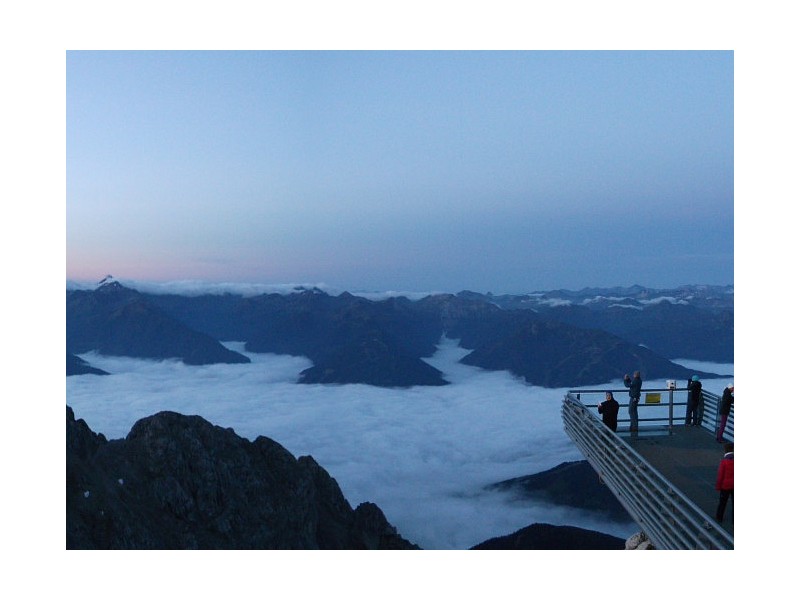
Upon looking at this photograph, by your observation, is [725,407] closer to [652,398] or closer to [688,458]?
[688,458]

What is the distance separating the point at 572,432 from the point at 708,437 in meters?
4.17

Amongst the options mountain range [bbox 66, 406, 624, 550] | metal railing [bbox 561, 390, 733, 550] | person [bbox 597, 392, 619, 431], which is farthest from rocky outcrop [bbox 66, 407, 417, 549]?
person [bbox 597, 392, 619, 431]

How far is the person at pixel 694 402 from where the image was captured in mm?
19109

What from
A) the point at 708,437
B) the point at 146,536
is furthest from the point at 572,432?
the point at 146,536

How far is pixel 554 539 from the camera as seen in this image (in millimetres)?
95500

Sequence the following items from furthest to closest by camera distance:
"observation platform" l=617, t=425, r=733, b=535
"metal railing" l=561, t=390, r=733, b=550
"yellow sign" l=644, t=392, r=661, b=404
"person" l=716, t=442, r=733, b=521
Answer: "yellow sign" l=644, t=392, r=661, b=404 → "observation platform" l=617, t=425, r=733, b=535 → "person" l=716, t=442, r=733, b=521 → "metal railing" l=561, t=390, r=733, b=550

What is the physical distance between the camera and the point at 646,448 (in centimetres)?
1712

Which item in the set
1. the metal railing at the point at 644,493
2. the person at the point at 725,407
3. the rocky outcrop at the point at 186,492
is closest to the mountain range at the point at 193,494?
the rocky outcrop at the point at 186,492

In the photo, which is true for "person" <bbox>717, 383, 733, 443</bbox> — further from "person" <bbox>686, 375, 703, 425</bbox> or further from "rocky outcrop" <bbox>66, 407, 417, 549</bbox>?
"rocky outcrop" <bbox>66, 407, 417, 549</bbox>

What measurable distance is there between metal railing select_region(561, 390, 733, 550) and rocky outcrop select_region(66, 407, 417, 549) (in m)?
A: 20.3

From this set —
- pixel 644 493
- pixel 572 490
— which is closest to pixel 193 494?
pixel 644 493

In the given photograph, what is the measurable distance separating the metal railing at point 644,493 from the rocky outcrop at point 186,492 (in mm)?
20285

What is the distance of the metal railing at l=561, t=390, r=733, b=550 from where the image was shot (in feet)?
33.3
